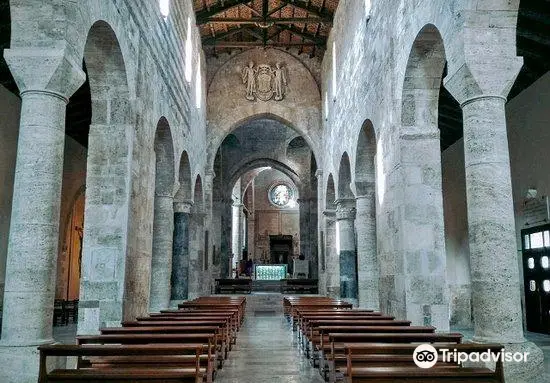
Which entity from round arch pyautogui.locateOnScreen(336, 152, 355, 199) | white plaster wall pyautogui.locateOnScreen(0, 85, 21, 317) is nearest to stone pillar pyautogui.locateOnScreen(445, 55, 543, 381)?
round arch pyautogui.locateOnScreen(336, 152, 355, 199)

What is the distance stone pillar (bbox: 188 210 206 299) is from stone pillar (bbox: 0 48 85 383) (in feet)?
43.5

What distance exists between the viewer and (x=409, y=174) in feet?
30.1

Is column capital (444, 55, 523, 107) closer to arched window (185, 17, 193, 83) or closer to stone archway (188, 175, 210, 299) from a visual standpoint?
arched window (185, 17, 193, 83)

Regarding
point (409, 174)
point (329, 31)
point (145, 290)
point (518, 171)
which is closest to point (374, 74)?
point (409, 174)

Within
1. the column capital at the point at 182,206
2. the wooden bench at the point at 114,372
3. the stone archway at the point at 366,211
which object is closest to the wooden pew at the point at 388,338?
the wooden bench at the point at 114,372

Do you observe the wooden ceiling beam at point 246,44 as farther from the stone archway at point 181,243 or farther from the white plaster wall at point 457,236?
the white plaster wall at point 457,236

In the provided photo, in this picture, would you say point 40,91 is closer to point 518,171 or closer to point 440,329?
point 440,329

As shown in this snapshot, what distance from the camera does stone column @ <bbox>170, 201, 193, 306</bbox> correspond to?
56.4 feet

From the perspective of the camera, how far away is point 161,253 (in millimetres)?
14516

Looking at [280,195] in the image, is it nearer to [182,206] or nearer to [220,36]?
[220,36]

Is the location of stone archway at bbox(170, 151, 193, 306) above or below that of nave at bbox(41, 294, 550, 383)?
above

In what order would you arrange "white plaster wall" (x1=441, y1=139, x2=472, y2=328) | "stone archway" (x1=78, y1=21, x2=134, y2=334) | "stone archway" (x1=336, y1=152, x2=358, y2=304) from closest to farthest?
"stone archway" (x1=78, y1=21, x2=134, y2=334) < "white plaster wall" (x1=441, y1=139, x2=472, y2=328) < "stone archway" (x1=336, y1=152, x2=358, y2=304)

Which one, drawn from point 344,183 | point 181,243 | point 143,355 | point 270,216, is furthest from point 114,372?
point 270,216

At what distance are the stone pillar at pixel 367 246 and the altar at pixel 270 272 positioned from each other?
14481 mm
